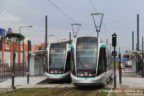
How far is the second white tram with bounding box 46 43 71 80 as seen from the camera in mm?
23391

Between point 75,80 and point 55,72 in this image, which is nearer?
point 75,80

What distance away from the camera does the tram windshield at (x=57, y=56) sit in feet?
77.8

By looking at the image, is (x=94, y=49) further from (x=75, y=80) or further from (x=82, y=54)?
(x=75, y=80)

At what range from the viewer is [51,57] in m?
24.0

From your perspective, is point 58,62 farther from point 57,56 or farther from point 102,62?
point 102,62

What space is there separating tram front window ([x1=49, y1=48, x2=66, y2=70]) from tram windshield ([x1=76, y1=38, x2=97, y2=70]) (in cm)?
465

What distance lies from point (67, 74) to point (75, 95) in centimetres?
783

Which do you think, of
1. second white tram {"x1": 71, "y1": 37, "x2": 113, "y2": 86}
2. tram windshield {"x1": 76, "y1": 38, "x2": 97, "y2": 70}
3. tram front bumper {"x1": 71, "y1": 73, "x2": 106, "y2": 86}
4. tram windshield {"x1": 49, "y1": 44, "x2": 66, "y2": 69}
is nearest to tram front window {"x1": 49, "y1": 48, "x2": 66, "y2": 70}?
tram windshield {"x1": 49, "y1": 44, "x2": 66, "y2": 69}

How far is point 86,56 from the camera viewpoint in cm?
1902

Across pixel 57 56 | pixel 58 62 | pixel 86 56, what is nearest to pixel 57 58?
pixel 57 56

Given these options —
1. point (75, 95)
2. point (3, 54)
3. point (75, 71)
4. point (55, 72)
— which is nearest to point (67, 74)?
point (55, 72)

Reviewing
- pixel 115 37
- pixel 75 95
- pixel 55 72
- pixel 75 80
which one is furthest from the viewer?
pixel 55 72

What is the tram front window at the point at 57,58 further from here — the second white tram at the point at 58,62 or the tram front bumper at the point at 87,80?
the tram front bumper at the point at 87,80

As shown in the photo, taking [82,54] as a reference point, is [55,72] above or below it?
below
